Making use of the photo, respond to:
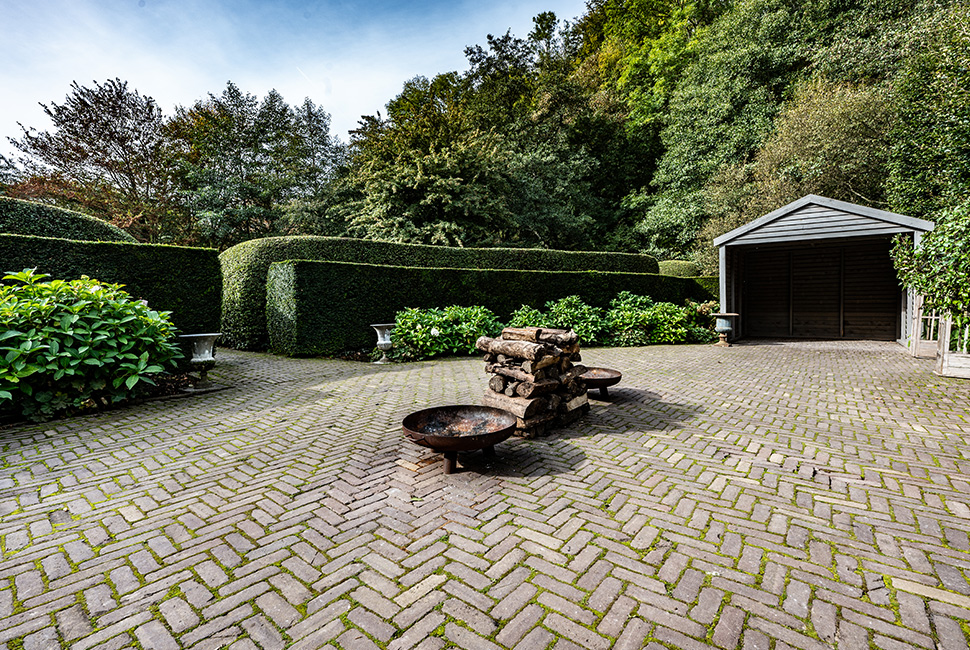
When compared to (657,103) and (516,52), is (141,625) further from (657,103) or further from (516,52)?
(516,52)

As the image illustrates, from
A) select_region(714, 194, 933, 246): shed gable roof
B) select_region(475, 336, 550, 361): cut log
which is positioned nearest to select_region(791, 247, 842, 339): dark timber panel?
select_region(714, 194, 933, 246): shed gable roof

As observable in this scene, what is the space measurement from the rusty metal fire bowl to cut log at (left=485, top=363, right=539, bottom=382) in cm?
122

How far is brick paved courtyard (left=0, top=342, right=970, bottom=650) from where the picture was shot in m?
1.61

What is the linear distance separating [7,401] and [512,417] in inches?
215

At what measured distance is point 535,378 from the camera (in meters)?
3.82

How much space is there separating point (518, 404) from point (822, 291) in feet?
46.3

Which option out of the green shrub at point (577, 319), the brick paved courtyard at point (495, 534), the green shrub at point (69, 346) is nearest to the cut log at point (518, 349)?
the brick paved courtyard at point (495, 534)

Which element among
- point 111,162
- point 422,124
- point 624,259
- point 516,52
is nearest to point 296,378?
point 624,259

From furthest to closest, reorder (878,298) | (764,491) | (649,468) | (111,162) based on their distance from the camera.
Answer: (111,162) → (878,298) → (649,468) → (764,491)

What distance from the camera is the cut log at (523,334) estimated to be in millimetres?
4020

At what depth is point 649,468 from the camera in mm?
3107

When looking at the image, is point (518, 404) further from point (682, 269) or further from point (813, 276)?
point (682, 269)

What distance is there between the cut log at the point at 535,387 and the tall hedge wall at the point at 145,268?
642 centimetres

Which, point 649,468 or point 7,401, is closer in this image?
point 649,468
